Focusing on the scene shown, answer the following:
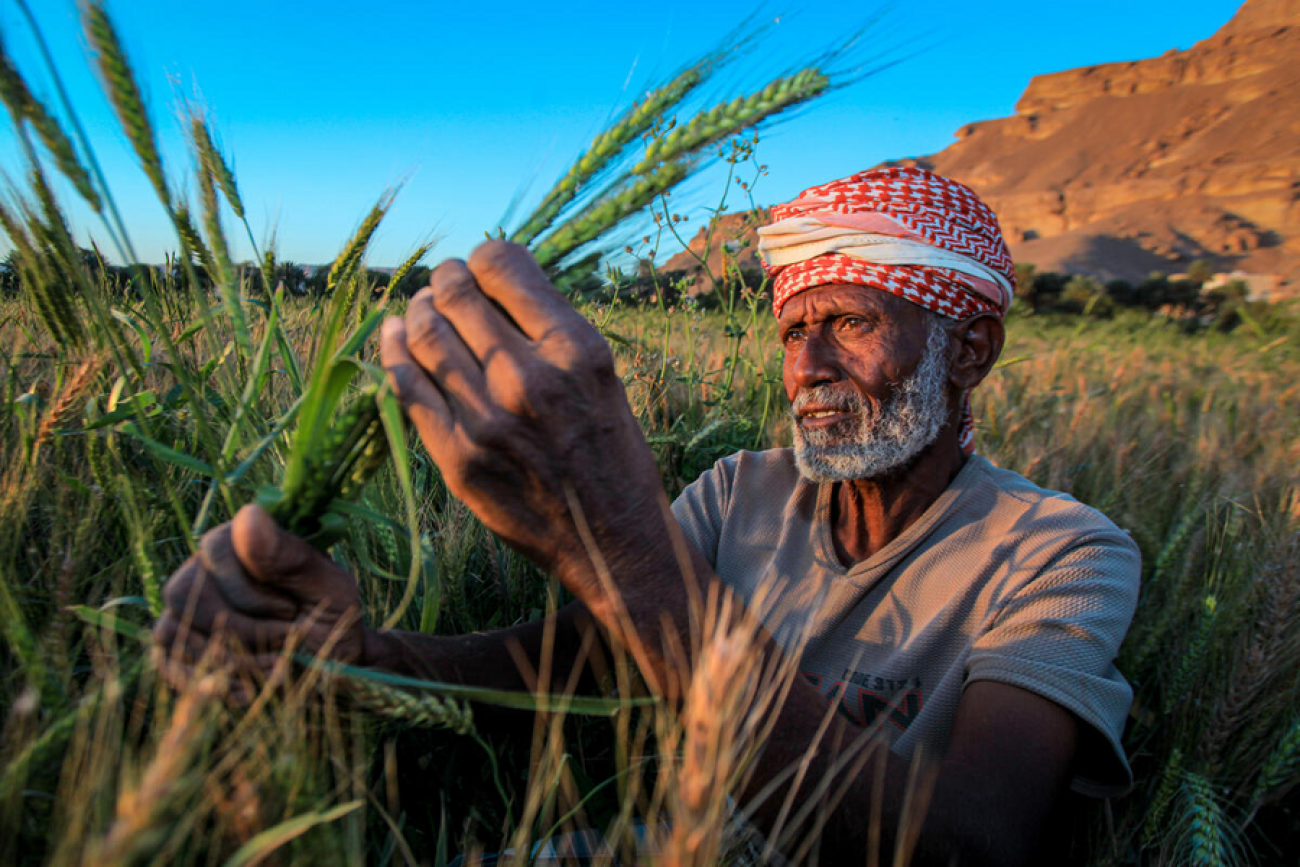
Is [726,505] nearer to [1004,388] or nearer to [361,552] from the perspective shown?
[361,552]

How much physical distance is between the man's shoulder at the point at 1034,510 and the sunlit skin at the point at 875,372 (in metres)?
0.15

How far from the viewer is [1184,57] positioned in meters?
89.8

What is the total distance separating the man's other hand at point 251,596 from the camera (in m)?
0.75

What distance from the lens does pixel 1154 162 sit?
72312 mm

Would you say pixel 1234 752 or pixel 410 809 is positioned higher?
pixel 410 809

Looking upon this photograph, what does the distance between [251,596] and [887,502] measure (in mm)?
1516

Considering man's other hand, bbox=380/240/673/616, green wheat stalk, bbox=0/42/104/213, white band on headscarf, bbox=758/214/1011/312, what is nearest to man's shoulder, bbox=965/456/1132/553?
white band on headscarf, bbox=758/214/1011/312

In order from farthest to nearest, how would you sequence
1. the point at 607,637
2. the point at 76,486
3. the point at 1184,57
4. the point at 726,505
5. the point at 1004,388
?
the point at 1184,57 < the point at 1004,388 < the point at 726,505 < the point at 607,637 < the point at 76,486

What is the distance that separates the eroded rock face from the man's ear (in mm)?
41972

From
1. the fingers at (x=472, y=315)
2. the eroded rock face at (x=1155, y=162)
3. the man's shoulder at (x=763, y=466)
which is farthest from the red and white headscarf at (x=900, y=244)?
the eroded rock face at (x=1155, y=162)

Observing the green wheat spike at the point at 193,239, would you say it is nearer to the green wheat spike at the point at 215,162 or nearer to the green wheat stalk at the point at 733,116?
the green wheat spike at the point at 215,162

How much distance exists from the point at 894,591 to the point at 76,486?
151 centimetres

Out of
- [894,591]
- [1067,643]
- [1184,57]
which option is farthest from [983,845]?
[1184,57]

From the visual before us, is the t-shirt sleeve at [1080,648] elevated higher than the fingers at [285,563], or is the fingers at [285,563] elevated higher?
the fingers at [285,563]
